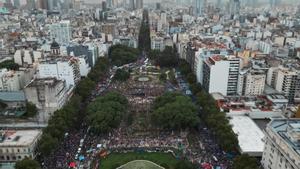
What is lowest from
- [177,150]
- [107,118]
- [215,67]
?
[177,150]

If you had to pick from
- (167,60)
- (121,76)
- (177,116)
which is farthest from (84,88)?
(167,60)

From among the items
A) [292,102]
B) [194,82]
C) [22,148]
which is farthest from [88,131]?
[292,102]

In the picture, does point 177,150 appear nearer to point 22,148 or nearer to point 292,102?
point 22,148

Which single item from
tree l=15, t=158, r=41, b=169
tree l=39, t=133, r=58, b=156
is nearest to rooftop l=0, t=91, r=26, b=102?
tree l=39, t=133, r=58, b=156

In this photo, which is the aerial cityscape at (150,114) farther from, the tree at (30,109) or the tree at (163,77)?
the tree at (163,77)

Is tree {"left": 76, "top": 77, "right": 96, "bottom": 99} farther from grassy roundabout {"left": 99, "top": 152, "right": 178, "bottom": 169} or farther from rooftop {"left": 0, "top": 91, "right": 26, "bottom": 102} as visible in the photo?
grassy roundabout {"left": 99, "top": 152, "right": 178, "bottom": 169}

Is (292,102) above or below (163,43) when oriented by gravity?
below
